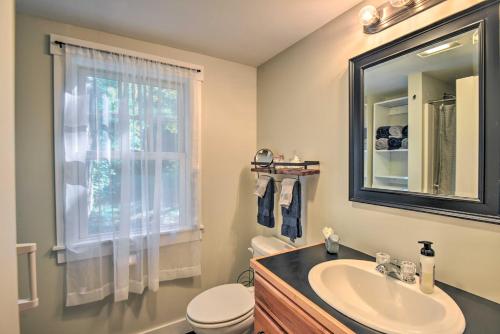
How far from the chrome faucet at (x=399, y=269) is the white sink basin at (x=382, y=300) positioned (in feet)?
0.06

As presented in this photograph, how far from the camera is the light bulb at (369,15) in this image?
3.91ft

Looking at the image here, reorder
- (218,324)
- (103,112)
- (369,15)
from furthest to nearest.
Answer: (103,112), (218,324), (369,15)

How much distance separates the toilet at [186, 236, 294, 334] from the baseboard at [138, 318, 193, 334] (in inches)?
20.3

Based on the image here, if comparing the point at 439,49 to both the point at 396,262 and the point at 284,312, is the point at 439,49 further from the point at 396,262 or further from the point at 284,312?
the point at 284,312

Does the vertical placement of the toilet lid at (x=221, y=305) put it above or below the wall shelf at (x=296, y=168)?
below

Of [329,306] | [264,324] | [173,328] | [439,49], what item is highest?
[439,49]

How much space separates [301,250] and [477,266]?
29.4 inches

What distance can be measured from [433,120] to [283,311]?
1.04m

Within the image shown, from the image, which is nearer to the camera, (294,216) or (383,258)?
(383,258)

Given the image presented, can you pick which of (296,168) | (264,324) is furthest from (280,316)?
(296,168)

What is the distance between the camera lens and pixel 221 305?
5.08 ft

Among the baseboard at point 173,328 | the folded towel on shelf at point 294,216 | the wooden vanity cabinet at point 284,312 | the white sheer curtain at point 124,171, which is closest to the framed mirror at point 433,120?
the folded towel on shelf at point 294,216

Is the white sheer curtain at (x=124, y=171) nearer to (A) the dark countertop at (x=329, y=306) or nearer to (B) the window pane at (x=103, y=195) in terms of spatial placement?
(B) the window pane at (x=103, y=195)

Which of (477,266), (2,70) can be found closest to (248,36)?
(2,70)
